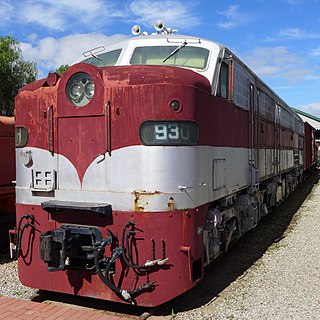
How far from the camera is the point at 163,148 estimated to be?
179 inches

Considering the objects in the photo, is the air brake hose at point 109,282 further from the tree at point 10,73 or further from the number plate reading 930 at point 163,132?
the tree at point 10,73

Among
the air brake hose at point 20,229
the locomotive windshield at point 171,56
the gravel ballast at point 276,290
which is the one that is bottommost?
the gravel ballast at point 276,290

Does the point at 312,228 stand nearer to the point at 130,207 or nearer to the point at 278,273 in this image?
the point at 278,273

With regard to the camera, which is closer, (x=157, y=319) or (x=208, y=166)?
(x=157, y=319)

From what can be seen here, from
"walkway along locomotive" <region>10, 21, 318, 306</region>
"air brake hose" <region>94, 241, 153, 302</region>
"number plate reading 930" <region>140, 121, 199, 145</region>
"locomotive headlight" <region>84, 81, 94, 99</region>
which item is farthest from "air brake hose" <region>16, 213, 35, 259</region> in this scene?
"number plate reading 930" <region>140, 121, 199, 145</region>

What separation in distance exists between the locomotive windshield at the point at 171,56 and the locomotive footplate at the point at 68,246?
2.43 meters

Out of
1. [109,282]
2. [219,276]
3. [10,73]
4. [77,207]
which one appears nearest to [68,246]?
[77,207]

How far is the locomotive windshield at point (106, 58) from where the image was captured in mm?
5945

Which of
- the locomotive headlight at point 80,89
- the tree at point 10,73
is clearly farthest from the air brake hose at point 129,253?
the tree at point 10,73

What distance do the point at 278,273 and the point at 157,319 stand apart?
2.50m

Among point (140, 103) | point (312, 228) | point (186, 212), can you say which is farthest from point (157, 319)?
point (312, 228)

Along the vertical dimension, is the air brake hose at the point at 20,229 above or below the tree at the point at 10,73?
below

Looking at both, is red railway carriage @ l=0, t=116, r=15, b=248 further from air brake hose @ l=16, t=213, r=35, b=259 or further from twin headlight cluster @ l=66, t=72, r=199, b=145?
twin headlight cluster @ l=66, t=72, r=199, b=145

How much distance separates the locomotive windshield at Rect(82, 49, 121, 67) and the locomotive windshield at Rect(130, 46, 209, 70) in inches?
11.3
